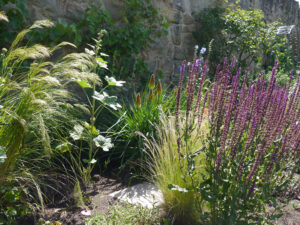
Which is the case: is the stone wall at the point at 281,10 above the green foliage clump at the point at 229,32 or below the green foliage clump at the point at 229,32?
above

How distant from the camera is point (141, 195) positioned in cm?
276

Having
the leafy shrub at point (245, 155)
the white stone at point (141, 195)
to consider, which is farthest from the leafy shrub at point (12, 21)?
the leafy shrub at point (245, 155)

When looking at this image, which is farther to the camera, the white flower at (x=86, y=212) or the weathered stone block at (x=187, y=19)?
the weathered stone block at (x=187, y=19)

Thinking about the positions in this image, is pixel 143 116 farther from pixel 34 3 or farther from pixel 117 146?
pixel 34 3

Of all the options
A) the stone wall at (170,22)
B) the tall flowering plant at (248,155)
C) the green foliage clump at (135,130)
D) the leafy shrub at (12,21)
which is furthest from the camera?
the stone wall at (170,22)

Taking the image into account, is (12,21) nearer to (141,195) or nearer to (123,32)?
(123,32)

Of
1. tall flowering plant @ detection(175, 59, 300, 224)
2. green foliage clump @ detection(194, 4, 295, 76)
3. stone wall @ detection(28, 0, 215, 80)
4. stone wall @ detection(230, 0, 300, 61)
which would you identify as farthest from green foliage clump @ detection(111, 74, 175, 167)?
stone wall @ detection(230, 0, 300, 61)

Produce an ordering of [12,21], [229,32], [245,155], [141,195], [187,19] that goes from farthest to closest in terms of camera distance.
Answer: [229,32]
[187,19]
[12,21]
[141,195]
[245,155]

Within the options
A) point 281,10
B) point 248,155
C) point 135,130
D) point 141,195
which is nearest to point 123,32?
point 135,130

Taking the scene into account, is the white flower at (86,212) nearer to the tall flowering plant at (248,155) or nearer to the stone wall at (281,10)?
the tall flowering plant at (248,155)

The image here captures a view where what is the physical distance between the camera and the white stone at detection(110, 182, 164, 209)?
8.54 ft

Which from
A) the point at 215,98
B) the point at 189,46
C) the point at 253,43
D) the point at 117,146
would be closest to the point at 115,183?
the point at 117,146

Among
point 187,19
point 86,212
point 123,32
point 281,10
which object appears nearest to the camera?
point 86,212

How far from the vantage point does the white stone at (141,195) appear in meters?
2.60
